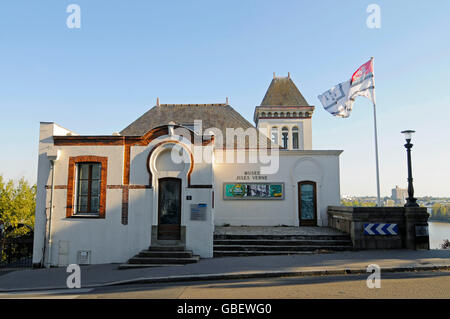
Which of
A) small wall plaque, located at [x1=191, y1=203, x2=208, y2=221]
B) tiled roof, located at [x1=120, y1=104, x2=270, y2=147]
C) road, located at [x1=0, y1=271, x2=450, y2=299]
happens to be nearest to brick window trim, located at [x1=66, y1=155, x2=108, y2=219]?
small wall plaque, located at [x1=191, y1=203, x2=208, y2=221]

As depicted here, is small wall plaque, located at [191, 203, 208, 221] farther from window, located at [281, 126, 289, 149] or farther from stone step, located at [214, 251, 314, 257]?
window, located at [281, 126, 289, 149]

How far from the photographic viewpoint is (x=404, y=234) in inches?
486

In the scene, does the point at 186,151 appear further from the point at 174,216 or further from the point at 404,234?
the point at 404,234

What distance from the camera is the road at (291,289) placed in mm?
6914

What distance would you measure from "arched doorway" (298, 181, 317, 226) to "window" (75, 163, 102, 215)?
10.1 m

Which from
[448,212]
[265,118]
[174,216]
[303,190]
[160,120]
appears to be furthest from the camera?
[448,212]

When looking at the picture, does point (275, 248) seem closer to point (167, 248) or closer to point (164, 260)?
point (167, 248)

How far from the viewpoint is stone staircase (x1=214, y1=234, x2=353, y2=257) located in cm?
1197

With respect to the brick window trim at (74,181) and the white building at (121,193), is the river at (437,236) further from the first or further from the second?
the brick window trim at (74,181)

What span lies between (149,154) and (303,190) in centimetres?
866

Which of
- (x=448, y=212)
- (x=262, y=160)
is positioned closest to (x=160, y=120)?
(x=262, y=160)

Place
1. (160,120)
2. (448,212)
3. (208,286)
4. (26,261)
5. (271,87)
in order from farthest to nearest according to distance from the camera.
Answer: (448,212) < (271,87) < (160,120) < (26,261) < (208,286)

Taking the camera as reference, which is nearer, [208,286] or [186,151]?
[208,286]

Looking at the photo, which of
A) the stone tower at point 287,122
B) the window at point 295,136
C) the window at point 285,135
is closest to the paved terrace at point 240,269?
the stone tower at point 287,122
